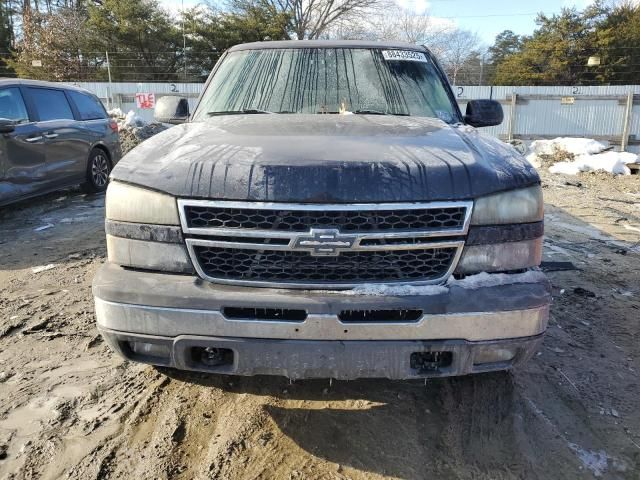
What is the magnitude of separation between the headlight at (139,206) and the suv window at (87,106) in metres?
6.62

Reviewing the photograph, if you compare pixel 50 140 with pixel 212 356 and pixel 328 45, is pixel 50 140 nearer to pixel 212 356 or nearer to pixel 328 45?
pixel 328 45

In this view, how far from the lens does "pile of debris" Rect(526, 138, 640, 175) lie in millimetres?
11500

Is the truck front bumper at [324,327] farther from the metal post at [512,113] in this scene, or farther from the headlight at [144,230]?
the metal post at [512,113]

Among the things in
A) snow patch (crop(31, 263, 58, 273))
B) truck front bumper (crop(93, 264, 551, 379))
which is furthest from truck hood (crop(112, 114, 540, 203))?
snow patch (crop(31, 263, 58, 273))

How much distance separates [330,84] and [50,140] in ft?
16.6

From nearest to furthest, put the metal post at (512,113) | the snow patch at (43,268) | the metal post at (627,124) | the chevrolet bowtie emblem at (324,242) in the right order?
1. the chevrolet bowtie emblem at (324,242)
2. the snow patch at (43,268)
3. the metal post at (627,124)
4. the metal post at (512,113)

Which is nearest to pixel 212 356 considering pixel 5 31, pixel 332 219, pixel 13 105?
pixel 332 219

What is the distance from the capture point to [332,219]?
2.14 meters

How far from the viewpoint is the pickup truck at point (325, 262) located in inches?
83.8

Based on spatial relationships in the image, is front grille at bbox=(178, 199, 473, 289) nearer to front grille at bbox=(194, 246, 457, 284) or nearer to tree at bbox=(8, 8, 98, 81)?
front grille at bbox=(194, 246, 457, 284)

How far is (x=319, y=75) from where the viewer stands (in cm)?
368

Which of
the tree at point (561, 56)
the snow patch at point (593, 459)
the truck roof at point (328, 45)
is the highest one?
the tree at point (561, 56)

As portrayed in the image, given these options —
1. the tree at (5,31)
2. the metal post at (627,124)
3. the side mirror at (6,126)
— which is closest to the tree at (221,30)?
the tree at (5,31)

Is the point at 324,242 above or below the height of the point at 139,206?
below
